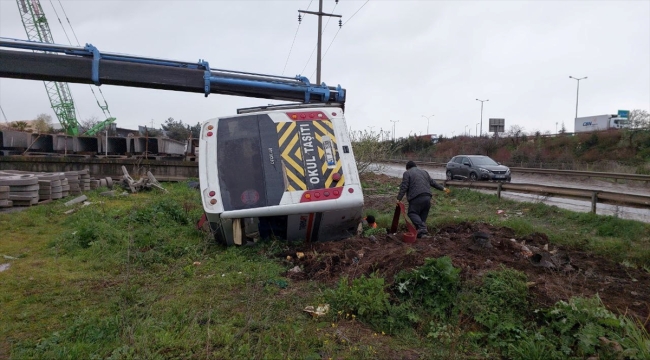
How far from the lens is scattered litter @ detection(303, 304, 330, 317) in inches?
167

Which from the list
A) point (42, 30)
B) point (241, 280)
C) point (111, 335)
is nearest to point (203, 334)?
point (111, 335)

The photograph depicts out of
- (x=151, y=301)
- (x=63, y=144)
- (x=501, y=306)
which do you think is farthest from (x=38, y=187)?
(x=501, y=306)

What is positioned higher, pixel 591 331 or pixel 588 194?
pixel 588 194

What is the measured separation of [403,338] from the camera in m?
3.83

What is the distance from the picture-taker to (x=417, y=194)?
7781 millimetres

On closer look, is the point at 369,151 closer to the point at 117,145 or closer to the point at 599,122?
the point at 117,145

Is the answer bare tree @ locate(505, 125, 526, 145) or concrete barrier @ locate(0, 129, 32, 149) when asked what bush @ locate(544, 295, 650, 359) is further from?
bare tree @ locate(505, 125, 526, 145)

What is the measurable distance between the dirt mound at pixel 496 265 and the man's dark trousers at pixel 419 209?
600 millimetres

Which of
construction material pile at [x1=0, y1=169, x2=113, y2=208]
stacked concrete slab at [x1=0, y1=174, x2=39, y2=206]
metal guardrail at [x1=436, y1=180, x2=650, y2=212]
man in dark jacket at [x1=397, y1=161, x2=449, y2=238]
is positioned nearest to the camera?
man in dark jacket at [x1=397, y1=161, x2=449, y2=238]

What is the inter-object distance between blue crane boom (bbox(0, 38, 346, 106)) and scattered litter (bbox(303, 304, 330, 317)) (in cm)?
627

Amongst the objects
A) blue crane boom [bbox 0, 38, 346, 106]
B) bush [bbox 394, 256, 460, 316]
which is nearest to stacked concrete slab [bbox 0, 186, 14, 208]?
blue crane boom [bbox 0, 38, 346, 106]

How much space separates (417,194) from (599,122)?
55.3 m

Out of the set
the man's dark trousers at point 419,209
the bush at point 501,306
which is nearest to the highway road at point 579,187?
the man's dark trousers at point 419,209

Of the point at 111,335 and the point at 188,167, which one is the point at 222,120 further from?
the point at 188,167
